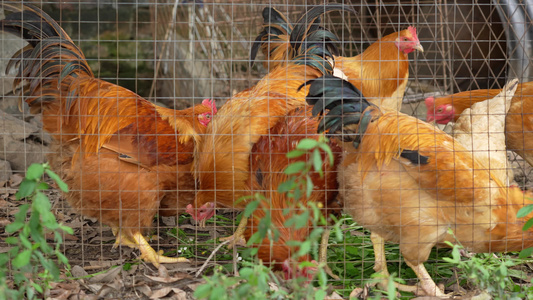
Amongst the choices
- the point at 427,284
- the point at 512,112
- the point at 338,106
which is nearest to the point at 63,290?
the point at 338,106

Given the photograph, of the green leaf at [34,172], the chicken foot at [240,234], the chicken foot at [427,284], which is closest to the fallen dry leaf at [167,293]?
the chicken foot at [240,234]

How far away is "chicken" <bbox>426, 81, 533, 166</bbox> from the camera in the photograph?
4.23 metres

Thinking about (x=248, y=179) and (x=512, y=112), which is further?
(x=512, y=112)

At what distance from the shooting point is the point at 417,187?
3.20 m

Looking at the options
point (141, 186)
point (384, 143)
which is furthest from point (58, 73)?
point (384, 143)

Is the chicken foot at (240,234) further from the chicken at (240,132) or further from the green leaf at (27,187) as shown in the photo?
the green leaf at (27,187)

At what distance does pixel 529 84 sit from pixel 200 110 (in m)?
2.57

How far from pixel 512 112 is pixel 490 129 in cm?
41

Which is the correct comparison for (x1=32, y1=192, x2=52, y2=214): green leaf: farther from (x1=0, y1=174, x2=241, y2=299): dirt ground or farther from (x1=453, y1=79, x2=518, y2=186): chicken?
(x1=453, y1=79, x2=518, y2=186): chicken

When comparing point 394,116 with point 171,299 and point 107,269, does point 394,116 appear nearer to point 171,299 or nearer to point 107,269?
point 171,299

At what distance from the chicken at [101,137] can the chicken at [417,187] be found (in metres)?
1.10

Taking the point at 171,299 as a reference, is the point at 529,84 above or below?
above

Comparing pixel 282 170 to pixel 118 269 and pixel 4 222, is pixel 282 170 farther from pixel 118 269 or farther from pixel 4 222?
pixel 4 222

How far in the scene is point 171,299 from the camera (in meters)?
3.04
